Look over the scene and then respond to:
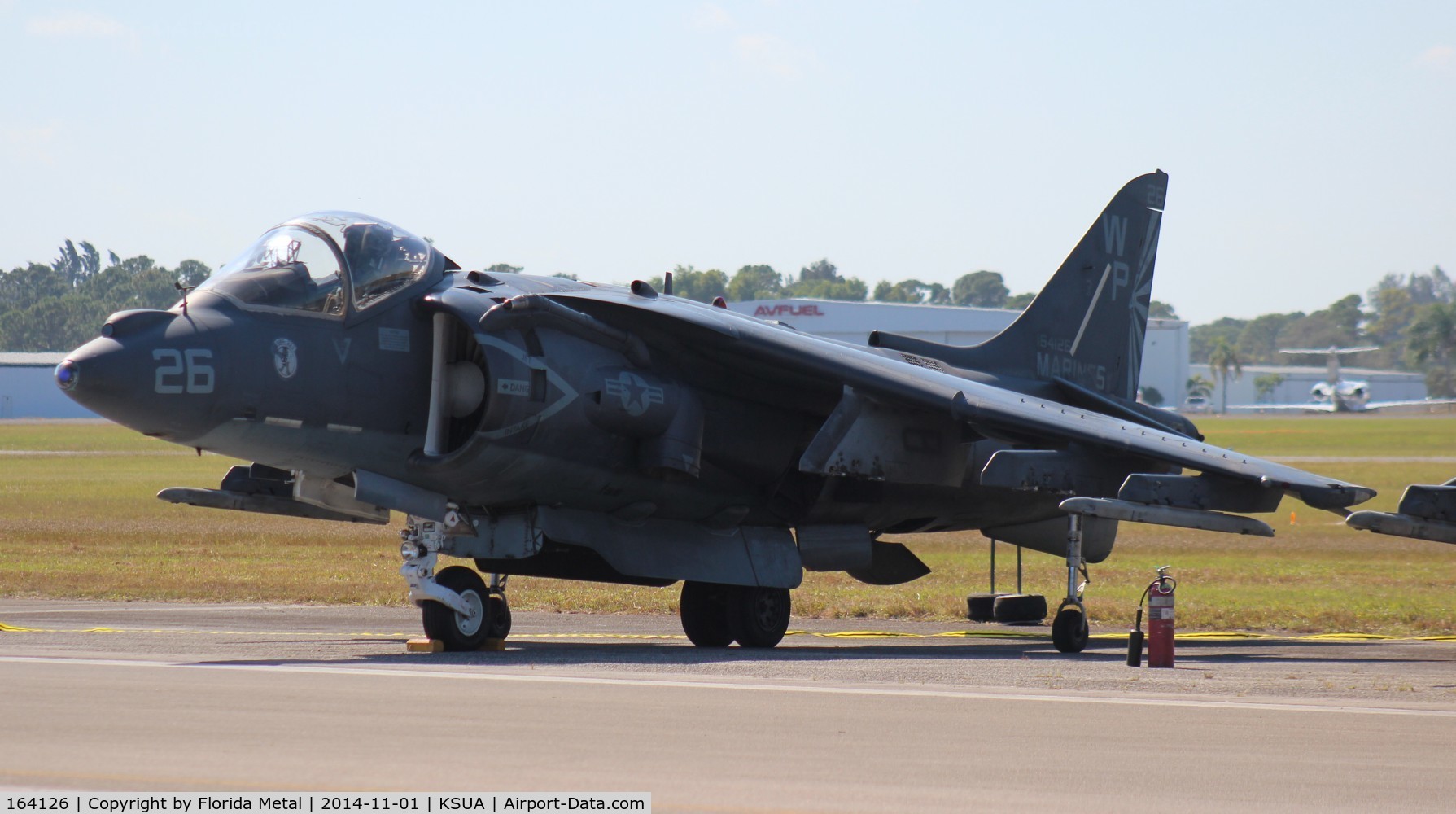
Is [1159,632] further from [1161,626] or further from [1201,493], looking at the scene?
[1201,493]

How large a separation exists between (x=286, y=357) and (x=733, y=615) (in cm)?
525

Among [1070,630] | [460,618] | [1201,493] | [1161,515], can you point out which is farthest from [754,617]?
[1201,493]

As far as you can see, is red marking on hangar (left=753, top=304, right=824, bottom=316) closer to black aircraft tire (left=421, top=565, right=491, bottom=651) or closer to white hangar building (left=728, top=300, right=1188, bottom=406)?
white hangar building (left=728, top=300, right=1188, bottom=406)

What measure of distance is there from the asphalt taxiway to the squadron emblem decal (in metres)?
2.30

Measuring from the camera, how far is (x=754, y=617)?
51.3 ft

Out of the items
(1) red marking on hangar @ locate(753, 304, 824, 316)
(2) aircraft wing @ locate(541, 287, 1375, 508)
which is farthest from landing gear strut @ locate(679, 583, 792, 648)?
Result: (1) red marking on hangar @ locate(753, 304, 824, 316)

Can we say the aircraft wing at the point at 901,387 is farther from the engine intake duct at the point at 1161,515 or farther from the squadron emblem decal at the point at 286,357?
the squadron emblem decal at the point at 286,357

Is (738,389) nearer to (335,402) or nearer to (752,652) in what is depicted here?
(752,652)

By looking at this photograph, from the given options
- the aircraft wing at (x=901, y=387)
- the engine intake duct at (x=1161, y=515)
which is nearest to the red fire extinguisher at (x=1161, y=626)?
the engine intake duct at (x=1161, y=515)

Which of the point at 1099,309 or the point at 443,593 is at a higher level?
the point at 1099,309

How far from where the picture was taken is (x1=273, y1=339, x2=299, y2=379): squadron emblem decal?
41.6 feet

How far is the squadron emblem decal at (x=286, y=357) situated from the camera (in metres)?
12.7

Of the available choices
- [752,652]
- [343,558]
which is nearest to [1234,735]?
[752,652]

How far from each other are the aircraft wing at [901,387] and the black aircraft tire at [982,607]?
479 centimetres
